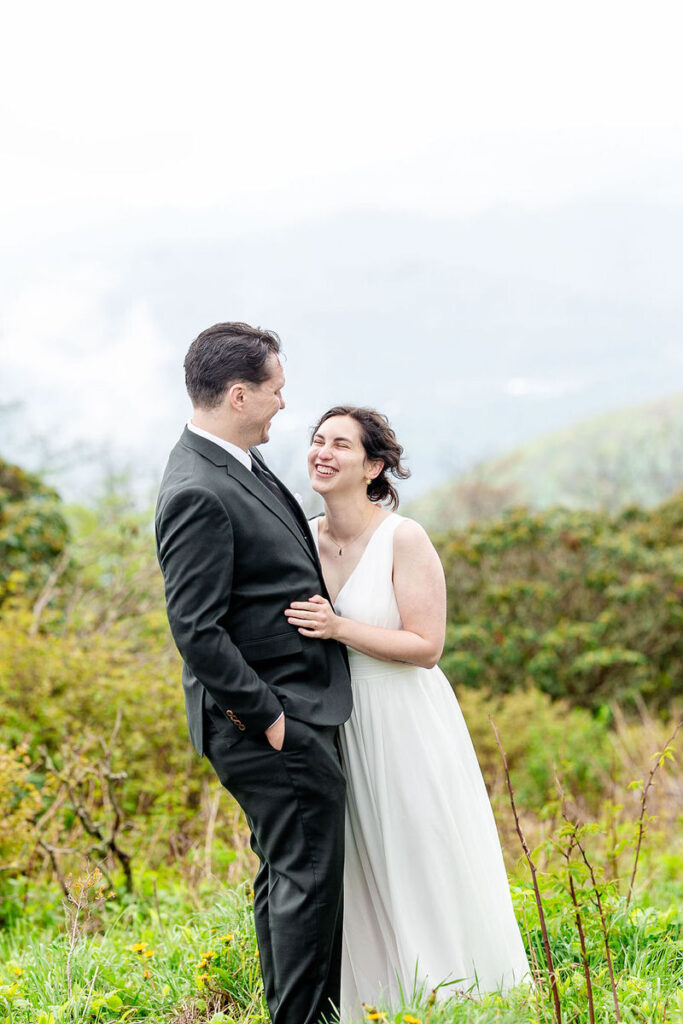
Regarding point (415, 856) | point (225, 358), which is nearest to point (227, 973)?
point (415, 856)

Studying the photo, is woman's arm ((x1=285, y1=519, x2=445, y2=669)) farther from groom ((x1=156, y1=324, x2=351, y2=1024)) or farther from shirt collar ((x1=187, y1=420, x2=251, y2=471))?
shirt collar ((x1=187, y1=420, x2=251, y2=471))

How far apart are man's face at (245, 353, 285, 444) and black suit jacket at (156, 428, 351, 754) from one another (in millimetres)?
134

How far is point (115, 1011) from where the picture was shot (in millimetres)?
3400

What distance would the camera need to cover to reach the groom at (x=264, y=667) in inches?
114

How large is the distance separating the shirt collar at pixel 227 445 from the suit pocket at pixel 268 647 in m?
0.55

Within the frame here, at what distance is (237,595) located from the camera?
300 cm

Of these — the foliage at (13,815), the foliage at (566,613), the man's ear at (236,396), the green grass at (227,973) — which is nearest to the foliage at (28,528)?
the foliage at (13,815)

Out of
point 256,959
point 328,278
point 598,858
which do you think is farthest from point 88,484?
point 328,278

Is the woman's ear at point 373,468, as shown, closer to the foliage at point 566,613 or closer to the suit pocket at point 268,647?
the suit pocket at point 268,647

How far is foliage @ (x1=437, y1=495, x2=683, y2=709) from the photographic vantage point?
962 centimetres

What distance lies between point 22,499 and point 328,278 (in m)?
147

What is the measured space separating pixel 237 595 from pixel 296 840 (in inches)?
30.3

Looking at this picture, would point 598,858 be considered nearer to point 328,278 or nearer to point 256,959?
point 256,959

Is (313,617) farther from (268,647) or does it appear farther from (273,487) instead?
(273,487)
